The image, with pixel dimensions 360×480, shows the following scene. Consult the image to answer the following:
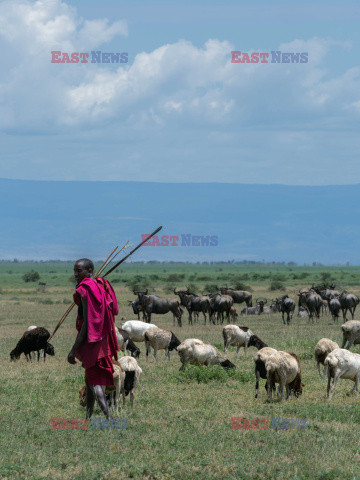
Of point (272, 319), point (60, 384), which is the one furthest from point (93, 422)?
point (272, 319)

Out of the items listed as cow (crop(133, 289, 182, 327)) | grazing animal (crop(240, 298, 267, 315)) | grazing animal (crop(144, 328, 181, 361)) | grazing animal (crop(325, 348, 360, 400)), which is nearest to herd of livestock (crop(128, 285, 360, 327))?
cow (crop(133, 289, 182, 327))

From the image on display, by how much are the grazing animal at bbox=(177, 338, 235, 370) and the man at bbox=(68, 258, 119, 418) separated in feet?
20.5

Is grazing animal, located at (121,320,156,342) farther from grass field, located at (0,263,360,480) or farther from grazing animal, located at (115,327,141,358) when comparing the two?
grass field, located at (0,263,360,480)

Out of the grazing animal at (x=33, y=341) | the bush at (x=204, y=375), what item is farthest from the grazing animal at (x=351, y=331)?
the grazing animal at (x=33, y=341)

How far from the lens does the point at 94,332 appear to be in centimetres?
1048

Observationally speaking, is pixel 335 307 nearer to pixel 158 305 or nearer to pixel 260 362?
pixel 158 305

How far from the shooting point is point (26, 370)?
1816 centimetres

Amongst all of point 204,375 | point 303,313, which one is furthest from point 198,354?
point 303,313

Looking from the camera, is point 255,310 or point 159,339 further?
point 255,310

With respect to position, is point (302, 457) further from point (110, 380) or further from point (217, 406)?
point (217, 406)

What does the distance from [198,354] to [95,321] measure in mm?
7003

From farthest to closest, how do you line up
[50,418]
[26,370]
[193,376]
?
[26,370] < [193,376] < [50,418]

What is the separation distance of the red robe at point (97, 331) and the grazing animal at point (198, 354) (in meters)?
6.34

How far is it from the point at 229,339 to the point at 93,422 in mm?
11353
